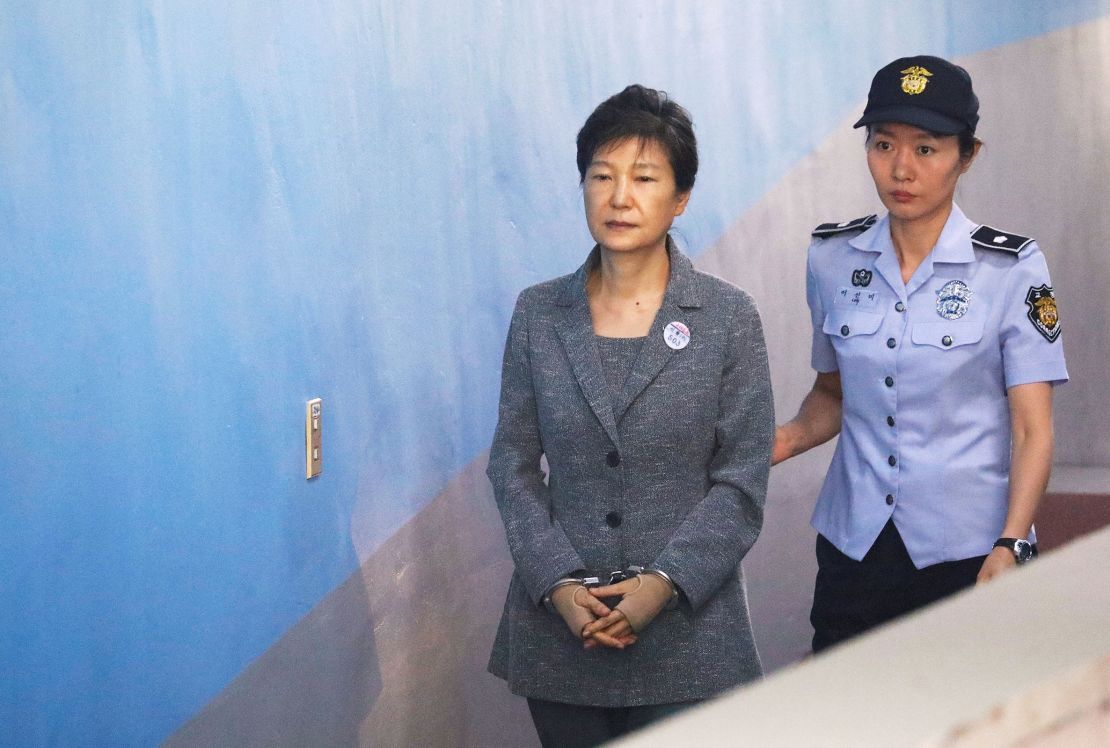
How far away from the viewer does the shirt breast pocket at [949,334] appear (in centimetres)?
216

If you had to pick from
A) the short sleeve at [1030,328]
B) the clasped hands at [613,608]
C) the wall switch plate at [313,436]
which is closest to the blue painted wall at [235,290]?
the wall switch plate at [313,436]

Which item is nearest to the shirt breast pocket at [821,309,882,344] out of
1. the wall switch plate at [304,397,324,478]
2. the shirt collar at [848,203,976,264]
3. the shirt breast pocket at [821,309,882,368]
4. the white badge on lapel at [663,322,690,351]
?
the shirt breast pocket at [821,309,882,368]

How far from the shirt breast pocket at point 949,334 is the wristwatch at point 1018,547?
30cm

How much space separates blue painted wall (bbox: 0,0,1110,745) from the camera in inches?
68.6

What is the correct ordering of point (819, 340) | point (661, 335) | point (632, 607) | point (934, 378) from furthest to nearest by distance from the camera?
point (819, 340) < point (934, 378) < point (661, 335) < point (632, 607)

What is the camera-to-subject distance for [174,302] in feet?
6.49

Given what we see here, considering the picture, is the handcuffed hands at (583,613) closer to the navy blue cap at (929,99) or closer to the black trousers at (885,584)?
the black trousers at (885,584)

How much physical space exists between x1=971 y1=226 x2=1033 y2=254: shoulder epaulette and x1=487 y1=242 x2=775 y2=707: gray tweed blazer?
0.40 meters

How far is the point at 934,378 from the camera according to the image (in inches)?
85.9

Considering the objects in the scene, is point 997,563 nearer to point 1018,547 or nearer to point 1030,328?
point 1018,547

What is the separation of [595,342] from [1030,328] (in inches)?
25.7

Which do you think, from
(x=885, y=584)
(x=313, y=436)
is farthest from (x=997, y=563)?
(x=313, y=436)

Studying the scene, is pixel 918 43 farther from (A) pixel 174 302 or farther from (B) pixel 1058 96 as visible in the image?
(A) pixel 174 302

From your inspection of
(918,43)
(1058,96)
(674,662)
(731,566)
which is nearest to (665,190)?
(731,566)
